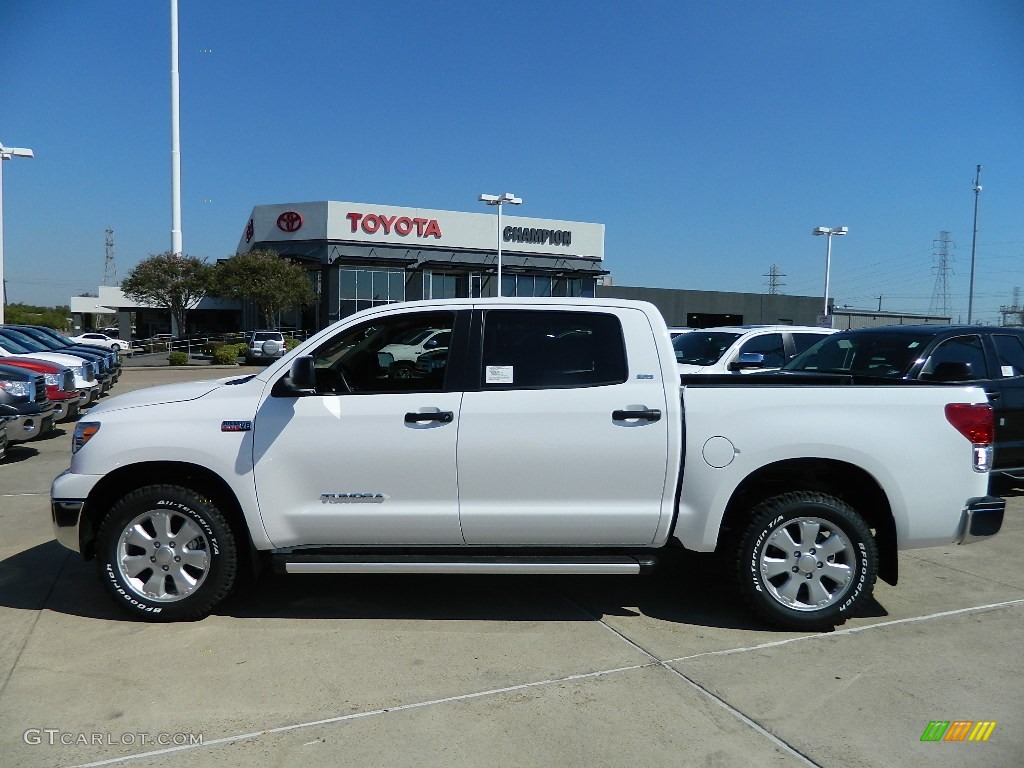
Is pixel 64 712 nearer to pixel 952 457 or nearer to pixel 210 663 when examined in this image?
pixel 210 663

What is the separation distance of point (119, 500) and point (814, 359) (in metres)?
7.19

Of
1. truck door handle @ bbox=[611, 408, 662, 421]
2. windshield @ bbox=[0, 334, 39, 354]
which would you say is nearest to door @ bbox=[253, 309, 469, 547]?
truck door handle @ bbox=[611, 408, 662, 421]

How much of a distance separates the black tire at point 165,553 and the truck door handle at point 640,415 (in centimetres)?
235

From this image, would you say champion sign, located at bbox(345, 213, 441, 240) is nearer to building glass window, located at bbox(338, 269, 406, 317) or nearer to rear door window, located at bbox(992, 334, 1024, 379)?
Result: building glass window, located at bbox(338, 269, 406, 317)

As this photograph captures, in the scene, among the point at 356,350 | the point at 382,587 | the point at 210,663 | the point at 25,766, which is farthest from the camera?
the point at 382,587

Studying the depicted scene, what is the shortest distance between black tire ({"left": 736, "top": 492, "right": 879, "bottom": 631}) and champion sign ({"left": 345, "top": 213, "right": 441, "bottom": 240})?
4424 cm

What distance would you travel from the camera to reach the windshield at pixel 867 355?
26.9ft

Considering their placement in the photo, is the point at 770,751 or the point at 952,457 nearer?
the point at 770,751

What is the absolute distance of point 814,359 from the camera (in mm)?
9195

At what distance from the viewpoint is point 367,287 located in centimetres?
4803

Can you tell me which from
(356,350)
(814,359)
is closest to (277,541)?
(356,350)

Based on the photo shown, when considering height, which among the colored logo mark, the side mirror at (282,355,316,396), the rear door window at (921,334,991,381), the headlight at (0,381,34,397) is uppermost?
the rear door window at (921,334,991,381)

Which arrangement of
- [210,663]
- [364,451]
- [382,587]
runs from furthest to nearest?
[382,587], [364,451], [210,663]

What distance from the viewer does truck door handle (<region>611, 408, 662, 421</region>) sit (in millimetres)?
4672
